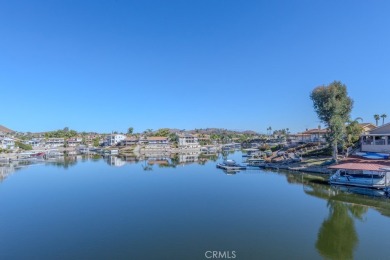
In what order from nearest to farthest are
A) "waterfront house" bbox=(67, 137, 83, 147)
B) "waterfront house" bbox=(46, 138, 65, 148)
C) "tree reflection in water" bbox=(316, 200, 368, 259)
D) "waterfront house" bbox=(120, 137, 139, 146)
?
"tree reflection in water" bbox=(316, 200, 368, 259)
"waterfront house" bbox=(120, 137, 139, 146)
"waterfront house" bbox=(46, 138, 65, 148)
"waterfront house" bbox=(67, 137, 83, 147)

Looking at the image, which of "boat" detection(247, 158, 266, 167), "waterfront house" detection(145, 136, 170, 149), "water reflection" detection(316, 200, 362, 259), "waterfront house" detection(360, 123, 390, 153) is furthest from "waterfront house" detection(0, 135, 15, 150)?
"waterfront house" detection(360, 123, 390, 153)

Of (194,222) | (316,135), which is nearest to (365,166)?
(194,222)

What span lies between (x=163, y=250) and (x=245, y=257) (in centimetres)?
459

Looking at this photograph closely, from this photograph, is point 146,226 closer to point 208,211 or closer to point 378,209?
point 208,211

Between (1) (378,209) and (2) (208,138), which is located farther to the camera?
(2) (208,138)

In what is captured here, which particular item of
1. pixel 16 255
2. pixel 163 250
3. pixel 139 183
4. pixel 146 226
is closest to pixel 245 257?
pixel 163 250

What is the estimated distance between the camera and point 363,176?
2973 cm

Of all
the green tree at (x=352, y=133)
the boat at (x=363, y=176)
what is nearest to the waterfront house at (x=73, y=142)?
the green tree at (x=352, y=133)

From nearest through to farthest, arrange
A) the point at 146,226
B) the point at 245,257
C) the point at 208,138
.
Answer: the point at 245,257 < the point at 146,226 < the point at 208,138

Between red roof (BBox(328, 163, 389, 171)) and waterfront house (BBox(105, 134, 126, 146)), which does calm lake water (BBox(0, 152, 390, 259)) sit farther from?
waterfront house (BBox(105, 134, 126, 146))

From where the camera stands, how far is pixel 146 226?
1944cm
